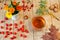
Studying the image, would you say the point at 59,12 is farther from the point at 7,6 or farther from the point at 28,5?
the point at 7,6

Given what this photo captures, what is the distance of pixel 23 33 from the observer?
124cm

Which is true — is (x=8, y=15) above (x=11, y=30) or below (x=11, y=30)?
above

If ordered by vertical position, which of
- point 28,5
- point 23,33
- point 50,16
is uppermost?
point 28,5

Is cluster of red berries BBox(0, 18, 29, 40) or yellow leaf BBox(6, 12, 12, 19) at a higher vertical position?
yellow leaf BBox(6, 12, 12, 19)

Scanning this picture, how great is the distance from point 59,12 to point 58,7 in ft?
0.18

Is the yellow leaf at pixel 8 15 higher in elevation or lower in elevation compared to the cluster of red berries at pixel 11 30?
higher

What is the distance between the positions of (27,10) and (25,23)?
133 mm

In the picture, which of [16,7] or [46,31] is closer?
[46,31]

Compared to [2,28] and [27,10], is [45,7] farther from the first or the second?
[2,28]

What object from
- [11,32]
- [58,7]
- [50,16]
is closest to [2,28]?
[11,32]

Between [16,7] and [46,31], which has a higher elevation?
[16,7]

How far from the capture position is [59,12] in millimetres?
1356

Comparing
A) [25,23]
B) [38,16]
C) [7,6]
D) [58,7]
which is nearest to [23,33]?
[25,23]

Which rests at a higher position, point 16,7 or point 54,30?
point 16,7
